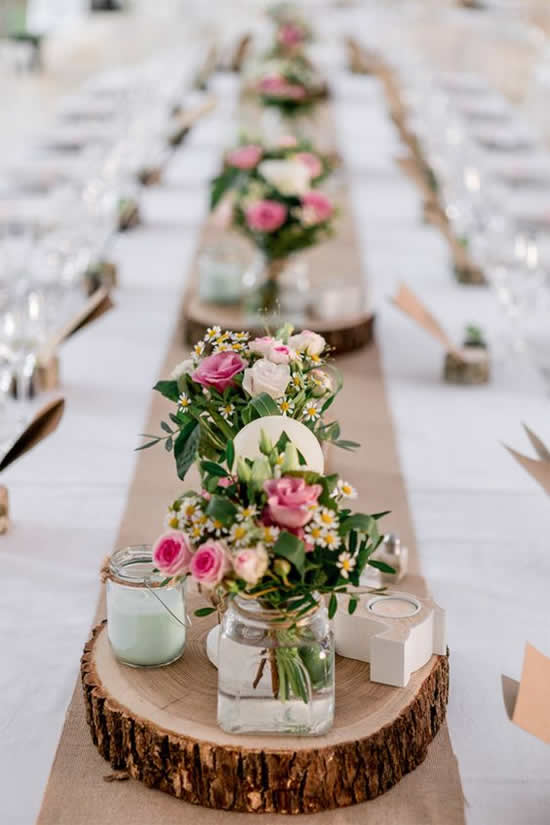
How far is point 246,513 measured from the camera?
4.06 ft

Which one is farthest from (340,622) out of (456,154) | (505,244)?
(456,154)

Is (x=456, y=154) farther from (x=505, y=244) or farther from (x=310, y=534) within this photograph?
(x=310, y=534)

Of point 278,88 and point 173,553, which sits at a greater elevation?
point 173,553

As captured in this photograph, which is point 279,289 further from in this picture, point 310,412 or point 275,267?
point 310,412

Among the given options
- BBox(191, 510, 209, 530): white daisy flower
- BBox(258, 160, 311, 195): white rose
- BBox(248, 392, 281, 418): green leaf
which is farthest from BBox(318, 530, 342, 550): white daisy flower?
BBox(258, 160, 311, 195): white rose

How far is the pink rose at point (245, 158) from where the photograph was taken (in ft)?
10.6

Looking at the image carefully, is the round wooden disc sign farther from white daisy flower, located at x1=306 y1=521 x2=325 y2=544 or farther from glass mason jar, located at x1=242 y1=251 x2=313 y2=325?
glass mason jar, located at x1=242 y1=251 x2=313 y2=325

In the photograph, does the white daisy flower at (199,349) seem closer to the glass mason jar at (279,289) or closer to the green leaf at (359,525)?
the green leaf at (359,525)

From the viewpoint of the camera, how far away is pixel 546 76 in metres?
8.05

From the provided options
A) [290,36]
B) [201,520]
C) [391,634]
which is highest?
[201,520]

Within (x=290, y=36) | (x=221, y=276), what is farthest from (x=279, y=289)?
(x=290, y=36)

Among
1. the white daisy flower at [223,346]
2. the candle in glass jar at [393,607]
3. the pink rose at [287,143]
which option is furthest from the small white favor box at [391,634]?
the pink rose at [287,143]

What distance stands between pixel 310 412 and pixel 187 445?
0.50 feet

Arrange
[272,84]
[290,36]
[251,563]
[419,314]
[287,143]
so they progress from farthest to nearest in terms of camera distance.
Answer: [290,36], [272,84], [287,143], [419,314], [251,563]
